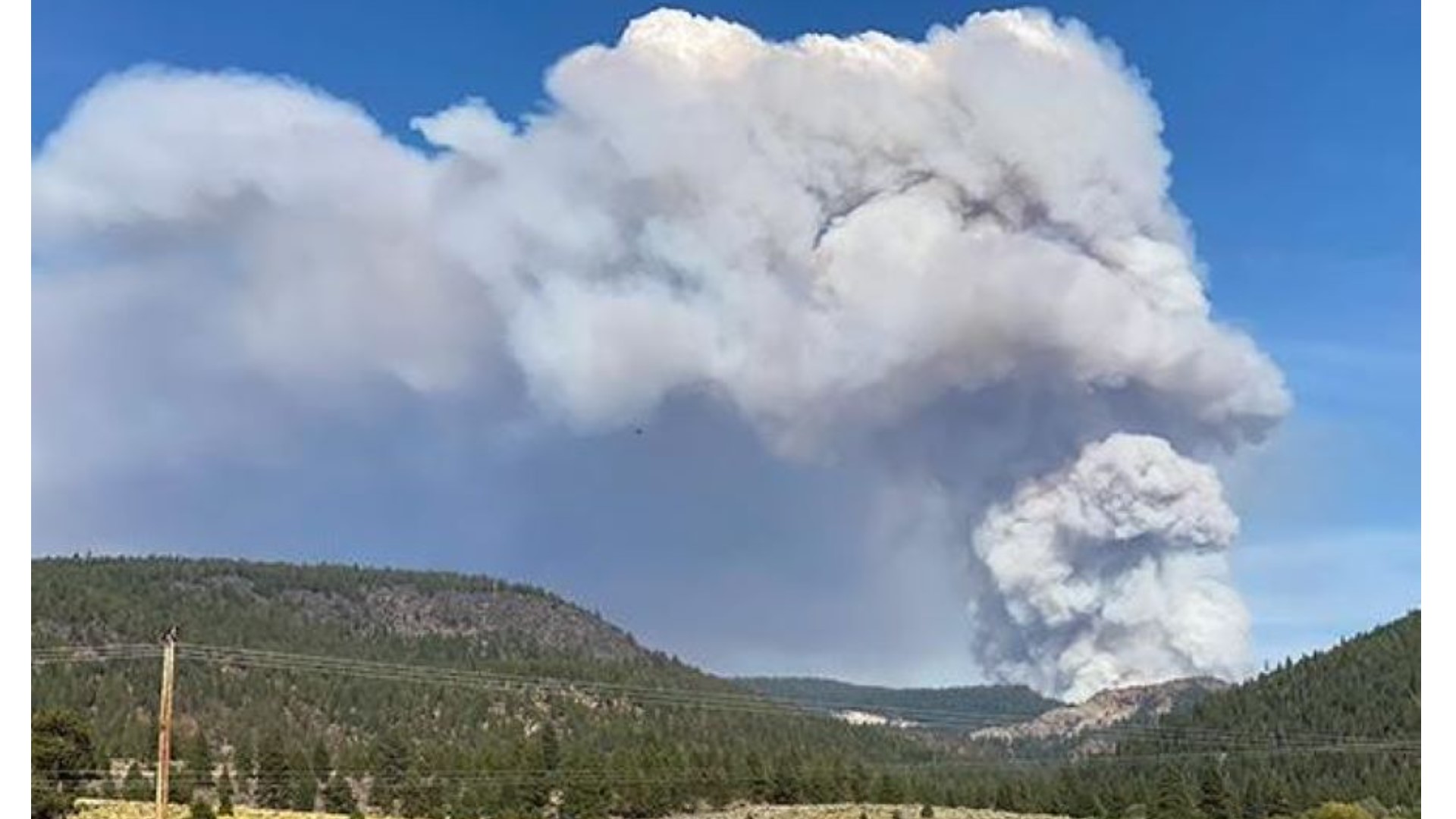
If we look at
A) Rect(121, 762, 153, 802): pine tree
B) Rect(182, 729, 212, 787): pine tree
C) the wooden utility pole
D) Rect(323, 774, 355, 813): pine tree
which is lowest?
Rect(323, 774, 355, 813): pine tree

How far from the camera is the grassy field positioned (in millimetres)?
80188

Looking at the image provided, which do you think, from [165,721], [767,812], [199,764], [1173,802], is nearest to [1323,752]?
[1173,802]

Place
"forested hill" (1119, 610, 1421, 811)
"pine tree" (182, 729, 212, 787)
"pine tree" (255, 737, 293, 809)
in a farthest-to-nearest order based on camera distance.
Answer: "forested hill" (1119, 610, 1421, 811) → "pine tree" (255, 737, 293, 809) → "pine tree" (182, 729, 212, 787)

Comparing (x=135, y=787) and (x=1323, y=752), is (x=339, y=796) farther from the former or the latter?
(x=1323, y=752)

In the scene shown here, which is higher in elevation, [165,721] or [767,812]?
[165,721]

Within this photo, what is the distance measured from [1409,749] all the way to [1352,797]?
2594 cm

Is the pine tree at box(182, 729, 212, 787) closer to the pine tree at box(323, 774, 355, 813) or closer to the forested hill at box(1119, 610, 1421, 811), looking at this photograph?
the pine tree at box(323, 774, 355, 813)

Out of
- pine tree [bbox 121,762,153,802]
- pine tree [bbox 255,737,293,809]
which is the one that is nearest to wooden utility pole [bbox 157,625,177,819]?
pine tree [bbox 121,762,153,802]

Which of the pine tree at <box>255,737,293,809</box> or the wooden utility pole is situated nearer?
the wooden utility pole

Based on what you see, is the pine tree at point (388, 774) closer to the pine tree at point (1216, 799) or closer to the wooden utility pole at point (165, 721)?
the pine tree at point (1216, 799)

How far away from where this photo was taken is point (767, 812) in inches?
4491
